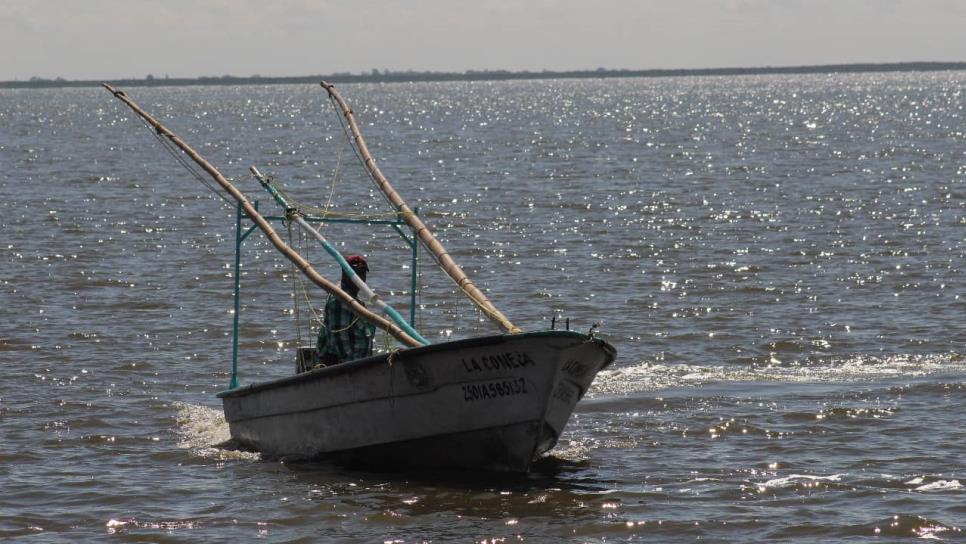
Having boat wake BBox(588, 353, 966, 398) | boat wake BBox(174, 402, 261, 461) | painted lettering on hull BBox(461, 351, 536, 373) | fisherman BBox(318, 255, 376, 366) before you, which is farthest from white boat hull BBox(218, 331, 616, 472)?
boat wake BBox(588, 353, 966, 398)

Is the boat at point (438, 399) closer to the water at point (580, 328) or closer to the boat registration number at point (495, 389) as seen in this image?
the boat registration number at point (495, 389)

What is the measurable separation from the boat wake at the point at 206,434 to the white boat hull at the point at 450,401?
116cm

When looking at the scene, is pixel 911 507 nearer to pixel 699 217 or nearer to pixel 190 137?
pixel 699 217

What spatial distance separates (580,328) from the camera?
26531 mm

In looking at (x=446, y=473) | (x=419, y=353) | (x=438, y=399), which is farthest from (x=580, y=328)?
(x=419, y=353)

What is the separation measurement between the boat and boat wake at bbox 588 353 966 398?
15.6 feet

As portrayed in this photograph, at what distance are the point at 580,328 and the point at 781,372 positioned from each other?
184 inches

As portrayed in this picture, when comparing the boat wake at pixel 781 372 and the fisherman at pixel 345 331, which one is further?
the boat wake at pixel 781 372

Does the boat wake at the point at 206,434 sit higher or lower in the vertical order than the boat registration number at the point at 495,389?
lower

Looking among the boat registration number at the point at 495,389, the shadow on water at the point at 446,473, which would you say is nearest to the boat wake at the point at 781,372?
the shadow on water at the point at 446,473

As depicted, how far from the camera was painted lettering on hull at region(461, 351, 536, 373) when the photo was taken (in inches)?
618

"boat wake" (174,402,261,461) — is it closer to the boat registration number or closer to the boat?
the boat

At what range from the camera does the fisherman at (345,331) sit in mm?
17750

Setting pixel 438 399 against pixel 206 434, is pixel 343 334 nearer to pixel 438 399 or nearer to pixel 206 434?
pixel 438 399
